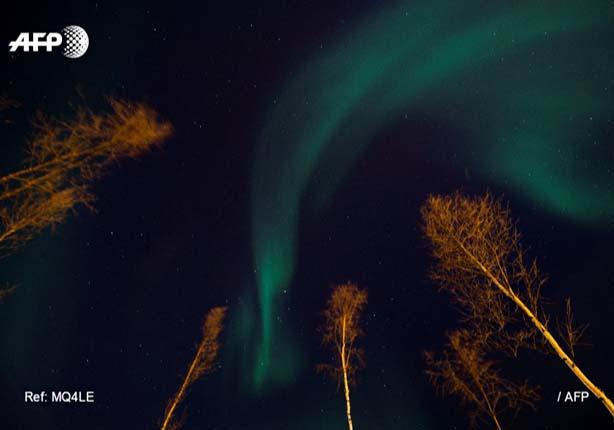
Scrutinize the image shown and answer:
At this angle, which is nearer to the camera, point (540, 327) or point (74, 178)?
point (74, 178)

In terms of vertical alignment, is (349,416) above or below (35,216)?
below

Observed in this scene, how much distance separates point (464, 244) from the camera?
8031mm

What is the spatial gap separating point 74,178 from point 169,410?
391 inches

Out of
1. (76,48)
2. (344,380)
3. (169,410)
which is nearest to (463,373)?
(344,380)

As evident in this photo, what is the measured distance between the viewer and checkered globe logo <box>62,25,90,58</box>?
37.5 ft

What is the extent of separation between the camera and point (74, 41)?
1153cm

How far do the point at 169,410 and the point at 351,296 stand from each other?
23.8ft

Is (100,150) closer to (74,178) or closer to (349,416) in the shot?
(74,178)

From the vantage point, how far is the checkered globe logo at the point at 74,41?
11.4 meters

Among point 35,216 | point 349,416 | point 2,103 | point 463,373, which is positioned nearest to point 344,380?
point 349,416

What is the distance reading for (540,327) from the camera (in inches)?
271

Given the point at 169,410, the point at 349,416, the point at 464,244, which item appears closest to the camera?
the point at 464,244

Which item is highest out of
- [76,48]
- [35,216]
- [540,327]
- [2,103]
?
[76,48]

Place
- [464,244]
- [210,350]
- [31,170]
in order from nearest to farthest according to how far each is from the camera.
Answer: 1. [31,170]
2. [464,244]
3. [210,350]
